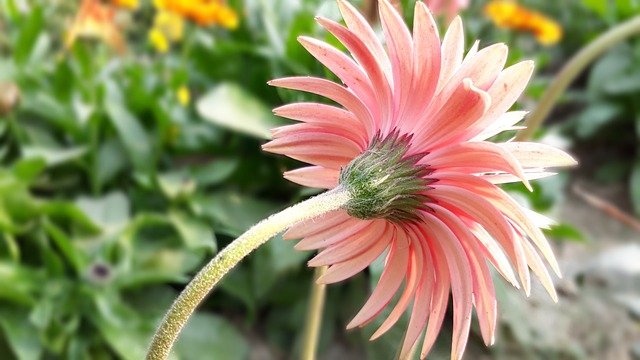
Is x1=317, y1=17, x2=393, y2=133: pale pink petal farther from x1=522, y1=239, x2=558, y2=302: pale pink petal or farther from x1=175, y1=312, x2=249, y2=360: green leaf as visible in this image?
x1=175, y1=312, x2=249, y2=360: green leaf

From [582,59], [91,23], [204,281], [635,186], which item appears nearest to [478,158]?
[204,281]

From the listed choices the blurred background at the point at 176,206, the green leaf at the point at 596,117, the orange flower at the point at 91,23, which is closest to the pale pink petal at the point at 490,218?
the blurred background at the point at 176,206

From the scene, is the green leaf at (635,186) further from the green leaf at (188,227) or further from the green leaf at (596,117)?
the green leaf at (188,227)

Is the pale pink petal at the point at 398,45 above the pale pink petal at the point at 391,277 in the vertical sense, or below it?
above

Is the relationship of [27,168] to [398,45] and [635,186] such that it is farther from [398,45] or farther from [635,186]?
[635,186]

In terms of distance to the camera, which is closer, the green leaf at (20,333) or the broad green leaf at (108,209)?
the green leaf at (20,333)

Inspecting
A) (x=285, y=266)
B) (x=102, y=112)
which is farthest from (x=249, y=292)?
(x=102, y=112)
